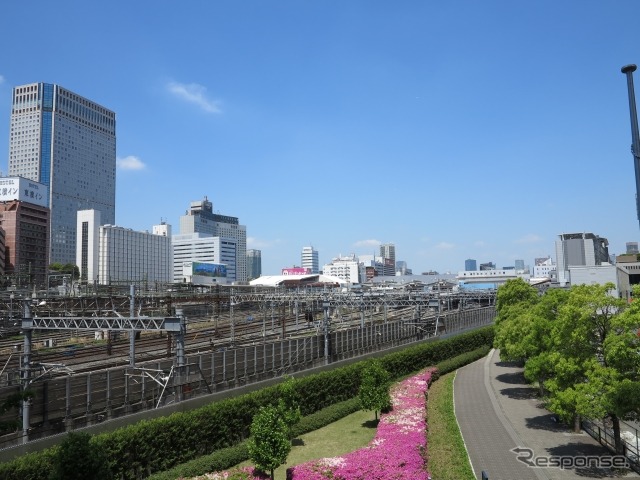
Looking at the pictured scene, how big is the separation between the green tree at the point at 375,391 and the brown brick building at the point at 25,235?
116126 millimetres

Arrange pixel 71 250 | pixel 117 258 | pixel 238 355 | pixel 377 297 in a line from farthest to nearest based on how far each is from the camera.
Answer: pixel 71 250
pixel 117 258
pixel 377 297
pixel 238 355

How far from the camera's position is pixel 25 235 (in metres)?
129

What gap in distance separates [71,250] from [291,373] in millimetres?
184074

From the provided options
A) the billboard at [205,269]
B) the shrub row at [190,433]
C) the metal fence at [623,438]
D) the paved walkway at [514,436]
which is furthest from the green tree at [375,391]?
the billboard at [205,269]

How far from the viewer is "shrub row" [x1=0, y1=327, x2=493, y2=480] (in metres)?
16.4

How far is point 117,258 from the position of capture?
177 meters

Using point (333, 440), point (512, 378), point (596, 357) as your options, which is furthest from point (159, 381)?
point (512, 378)

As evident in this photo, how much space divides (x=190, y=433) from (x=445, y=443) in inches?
412

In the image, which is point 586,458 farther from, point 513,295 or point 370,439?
point 513,295

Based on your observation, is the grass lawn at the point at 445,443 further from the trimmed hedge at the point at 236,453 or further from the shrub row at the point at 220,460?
the shrub row at the point at 220,460

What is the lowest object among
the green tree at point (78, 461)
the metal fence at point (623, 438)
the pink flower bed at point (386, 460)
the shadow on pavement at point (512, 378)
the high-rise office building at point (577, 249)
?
the shadow on pavement at point (512, 378)

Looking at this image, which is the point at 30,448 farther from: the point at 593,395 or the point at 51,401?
the point at 593,395

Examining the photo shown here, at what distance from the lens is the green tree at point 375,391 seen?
24500mm

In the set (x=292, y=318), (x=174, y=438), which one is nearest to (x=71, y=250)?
(x=292, y=318)
